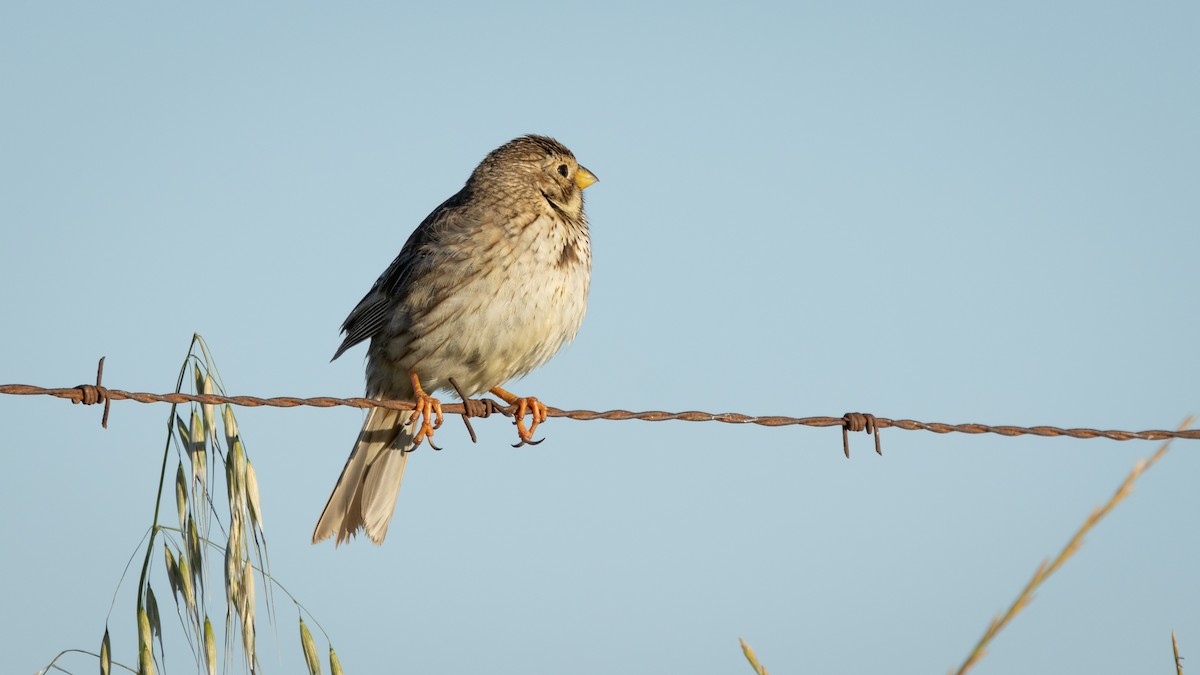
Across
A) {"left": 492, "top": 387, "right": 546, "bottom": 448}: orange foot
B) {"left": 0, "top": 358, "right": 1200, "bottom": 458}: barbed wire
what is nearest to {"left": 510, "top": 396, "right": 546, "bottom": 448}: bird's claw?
{"left": 492, "top": 387, "right": 546, "bottom": 448}: orange foot

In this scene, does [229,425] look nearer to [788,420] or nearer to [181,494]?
[181,494]

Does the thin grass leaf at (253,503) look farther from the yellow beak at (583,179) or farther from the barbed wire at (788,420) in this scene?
the yellow beak at (583,179)

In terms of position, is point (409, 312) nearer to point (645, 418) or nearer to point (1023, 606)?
point (645, 418)

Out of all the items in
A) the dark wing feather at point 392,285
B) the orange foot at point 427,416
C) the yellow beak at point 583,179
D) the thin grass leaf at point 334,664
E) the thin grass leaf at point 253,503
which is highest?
the yellow beak at point 583,179

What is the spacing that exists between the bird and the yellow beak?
0.38 metres

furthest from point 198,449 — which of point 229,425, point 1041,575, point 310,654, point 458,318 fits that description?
point 1041,575

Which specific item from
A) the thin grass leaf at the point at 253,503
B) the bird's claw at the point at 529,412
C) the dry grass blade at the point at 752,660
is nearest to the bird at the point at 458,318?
the bird's claw at the point at 529,412

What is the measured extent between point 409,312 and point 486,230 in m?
0.49

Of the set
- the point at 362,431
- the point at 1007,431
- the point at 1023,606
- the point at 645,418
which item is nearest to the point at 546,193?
the point at 362,431

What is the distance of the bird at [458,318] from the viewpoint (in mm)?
5309

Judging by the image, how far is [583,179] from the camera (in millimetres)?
6383

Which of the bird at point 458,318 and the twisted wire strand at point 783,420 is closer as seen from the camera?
the twisted wire strand at point 783,420

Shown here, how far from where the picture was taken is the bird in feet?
17.4

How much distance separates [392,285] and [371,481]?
2.95 feet
